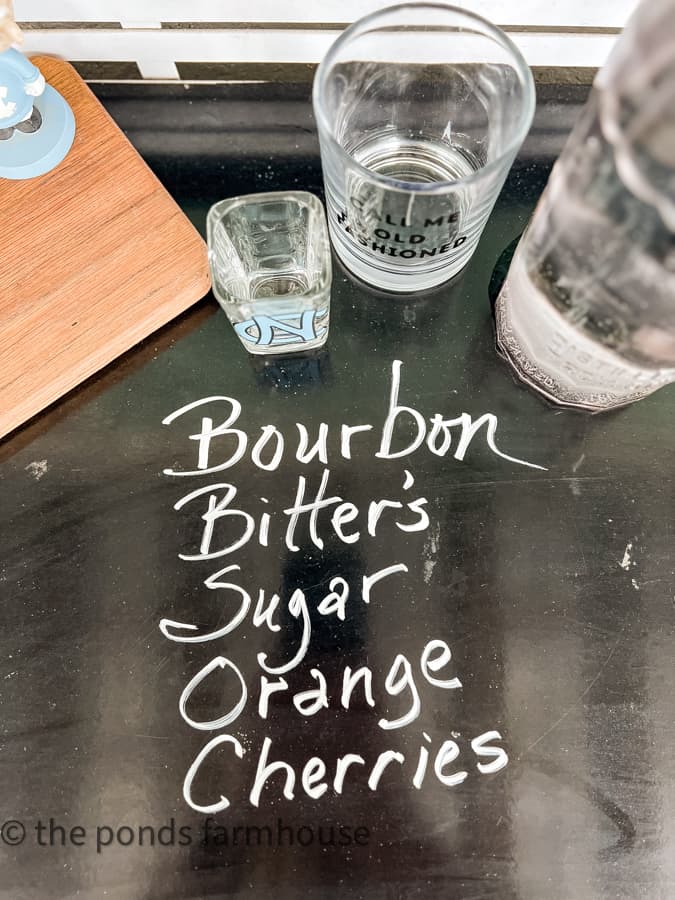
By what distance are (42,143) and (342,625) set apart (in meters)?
0.31

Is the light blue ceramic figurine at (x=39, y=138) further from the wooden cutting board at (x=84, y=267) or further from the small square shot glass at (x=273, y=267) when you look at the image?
the small square shot glass at (x=273, y=267)

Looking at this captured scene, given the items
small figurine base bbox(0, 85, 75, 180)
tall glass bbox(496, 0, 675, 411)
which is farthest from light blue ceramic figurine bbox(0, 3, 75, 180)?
tall glass bbox(496, 0, 675, 411)

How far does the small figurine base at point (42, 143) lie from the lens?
38cm

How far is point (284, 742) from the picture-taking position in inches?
13.7

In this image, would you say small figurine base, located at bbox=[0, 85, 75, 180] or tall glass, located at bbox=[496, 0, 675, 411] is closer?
tall glass, located at bbox=[496, 0, 675, 411]

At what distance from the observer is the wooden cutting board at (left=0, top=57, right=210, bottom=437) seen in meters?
0.37

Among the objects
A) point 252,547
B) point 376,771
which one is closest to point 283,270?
point 252,547

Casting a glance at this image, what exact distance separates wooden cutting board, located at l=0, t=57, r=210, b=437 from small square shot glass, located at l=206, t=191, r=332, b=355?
3 cm

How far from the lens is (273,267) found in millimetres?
379

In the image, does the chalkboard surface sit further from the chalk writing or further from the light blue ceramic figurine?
the light blue ceramic figurine

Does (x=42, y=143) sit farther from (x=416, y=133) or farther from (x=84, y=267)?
(x=416, y=133)

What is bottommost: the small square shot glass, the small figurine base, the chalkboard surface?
the chalkboard surface

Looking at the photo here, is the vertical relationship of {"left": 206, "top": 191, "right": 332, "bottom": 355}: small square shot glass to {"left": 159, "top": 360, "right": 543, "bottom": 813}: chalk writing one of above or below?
above

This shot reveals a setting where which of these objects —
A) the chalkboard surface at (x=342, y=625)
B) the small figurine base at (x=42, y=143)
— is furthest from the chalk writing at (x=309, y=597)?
the small figurine base at (x=42, y=143)
